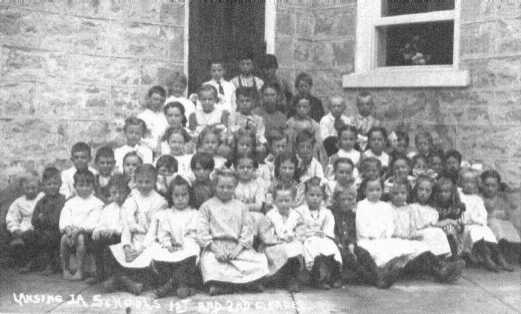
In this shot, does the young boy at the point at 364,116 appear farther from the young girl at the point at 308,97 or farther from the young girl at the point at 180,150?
the young girl at the point at 180,150

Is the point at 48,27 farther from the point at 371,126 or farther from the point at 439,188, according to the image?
the point at 439,188

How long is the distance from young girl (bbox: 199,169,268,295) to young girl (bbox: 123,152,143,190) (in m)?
0.81

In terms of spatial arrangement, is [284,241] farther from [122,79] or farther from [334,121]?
[122,79]

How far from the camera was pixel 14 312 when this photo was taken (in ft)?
15.5

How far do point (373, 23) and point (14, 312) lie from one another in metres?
5.43

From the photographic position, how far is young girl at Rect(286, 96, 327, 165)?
7.11m

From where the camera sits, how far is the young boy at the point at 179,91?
7423 millimetres

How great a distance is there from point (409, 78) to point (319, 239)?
2899mm

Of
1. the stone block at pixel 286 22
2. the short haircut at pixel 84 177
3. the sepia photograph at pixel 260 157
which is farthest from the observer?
the stone block at pixel 286 22

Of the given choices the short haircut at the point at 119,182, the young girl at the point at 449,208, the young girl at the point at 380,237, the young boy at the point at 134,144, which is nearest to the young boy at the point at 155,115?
the young boy at the point at 134,144

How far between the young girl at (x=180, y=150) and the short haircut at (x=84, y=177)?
79cm

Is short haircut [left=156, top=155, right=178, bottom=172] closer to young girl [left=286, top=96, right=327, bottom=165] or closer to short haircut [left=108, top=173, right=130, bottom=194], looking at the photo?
short haircut [left=108, top=173, right=130, bottom=194]

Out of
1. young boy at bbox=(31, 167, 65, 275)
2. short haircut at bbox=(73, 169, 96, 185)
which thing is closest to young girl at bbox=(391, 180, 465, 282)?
short haircut at bbox=(73, 169, 96, 185)

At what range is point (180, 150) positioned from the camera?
6.40 meters
